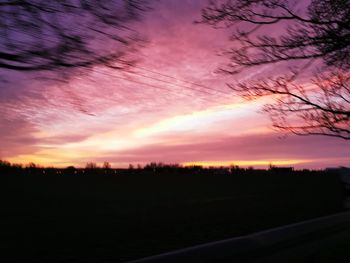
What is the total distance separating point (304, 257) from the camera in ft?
28.0

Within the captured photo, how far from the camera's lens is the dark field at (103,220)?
12.4 m

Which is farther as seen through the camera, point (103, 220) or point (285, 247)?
point (103, 220)

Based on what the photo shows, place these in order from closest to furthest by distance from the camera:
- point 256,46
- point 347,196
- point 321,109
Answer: point 256,46 < point 321,109 < point 347,196

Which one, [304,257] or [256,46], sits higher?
[256,46]

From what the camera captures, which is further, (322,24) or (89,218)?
(89,218)

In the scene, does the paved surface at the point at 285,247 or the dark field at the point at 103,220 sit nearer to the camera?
the paved surface at the point at 285,247

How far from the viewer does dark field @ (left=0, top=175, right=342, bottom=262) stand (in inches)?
487

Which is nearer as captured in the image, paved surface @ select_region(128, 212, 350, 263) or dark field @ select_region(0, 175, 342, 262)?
paved surface @ select_region(128, 212, 350, 263)

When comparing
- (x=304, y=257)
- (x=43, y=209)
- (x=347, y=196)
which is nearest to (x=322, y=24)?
(x=304, y=257)

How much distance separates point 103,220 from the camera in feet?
65.0

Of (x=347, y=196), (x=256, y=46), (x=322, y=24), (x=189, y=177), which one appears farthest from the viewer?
(x=189, y=177)

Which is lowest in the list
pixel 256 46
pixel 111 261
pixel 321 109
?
pixel 111 261

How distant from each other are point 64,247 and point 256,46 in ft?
21.4

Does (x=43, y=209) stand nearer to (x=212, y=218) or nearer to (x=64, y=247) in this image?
(x=212, y=218)
